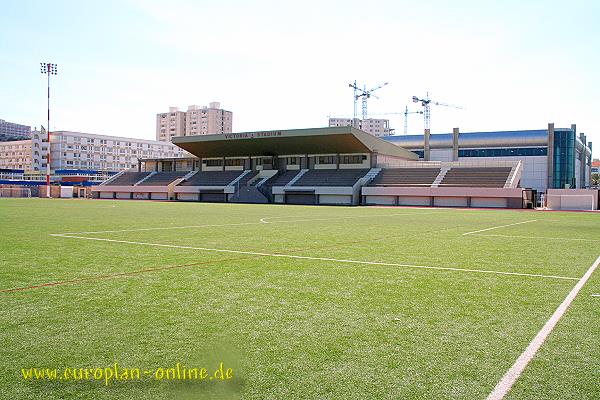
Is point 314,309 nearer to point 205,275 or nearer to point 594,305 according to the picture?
point 205,275

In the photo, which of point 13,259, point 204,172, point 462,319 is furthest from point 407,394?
point 204,172

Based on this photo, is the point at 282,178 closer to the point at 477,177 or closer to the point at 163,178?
the point at 163,178

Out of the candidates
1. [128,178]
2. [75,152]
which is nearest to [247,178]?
[128,178]

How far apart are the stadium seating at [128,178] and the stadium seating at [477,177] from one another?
174ft

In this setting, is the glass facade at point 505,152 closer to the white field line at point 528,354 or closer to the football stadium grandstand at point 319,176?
the football stadium grandstand at point 319,176

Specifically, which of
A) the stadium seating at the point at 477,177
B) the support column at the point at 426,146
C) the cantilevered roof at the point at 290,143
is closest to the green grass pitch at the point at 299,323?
the stadium seating at the point at 477,177

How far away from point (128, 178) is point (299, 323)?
3415 inches

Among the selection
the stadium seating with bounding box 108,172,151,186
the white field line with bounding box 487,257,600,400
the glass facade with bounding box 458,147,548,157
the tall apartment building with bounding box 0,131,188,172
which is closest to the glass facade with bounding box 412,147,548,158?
the glass facade with bounding box 458,147,548,157

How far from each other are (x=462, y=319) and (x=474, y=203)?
51659 millimetres

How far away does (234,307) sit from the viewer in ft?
22.1

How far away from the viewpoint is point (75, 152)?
14438 centimetres

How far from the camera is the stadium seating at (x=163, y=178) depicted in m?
79.7

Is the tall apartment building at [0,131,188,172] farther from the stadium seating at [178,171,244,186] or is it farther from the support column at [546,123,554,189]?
the support column at [546,123,554,189]

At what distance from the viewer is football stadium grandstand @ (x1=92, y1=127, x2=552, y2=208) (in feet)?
185
